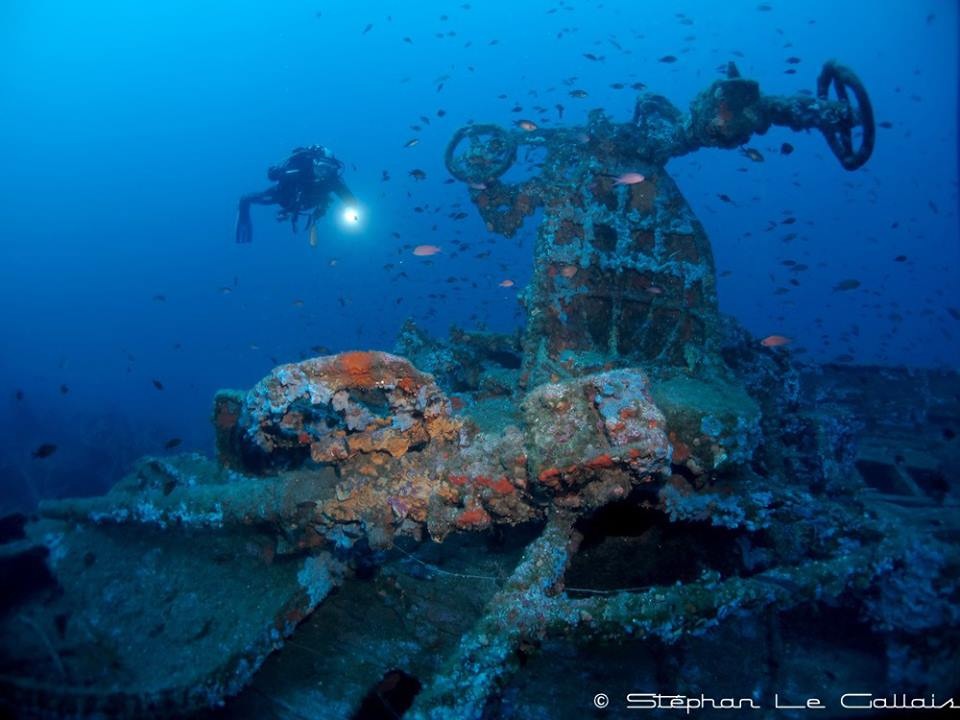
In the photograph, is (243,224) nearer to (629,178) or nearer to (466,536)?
(629,178)

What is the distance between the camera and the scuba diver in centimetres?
1311

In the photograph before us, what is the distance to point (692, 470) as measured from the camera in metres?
4.13

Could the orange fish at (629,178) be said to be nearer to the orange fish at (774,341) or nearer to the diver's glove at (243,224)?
the orange fish at (774,341)

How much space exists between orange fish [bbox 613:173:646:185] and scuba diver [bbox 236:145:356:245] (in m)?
8.45

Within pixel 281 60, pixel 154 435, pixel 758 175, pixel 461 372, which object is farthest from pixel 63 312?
pixel 758 175

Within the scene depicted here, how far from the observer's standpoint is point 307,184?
528 inches

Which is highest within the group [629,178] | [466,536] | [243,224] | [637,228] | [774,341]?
[243,224]

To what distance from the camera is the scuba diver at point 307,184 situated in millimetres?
13109

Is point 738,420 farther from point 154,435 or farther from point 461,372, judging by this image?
point 154,435

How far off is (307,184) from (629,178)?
9.55m

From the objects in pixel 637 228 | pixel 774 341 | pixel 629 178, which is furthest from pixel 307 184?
pixel 774 341

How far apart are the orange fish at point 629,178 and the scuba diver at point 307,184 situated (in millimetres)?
8451

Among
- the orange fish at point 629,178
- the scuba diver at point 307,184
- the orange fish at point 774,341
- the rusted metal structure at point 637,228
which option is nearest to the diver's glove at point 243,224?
the scuba diver at point 307,184

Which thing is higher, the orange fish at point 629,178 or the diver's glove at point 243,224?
the diver's glove at point 243,224
